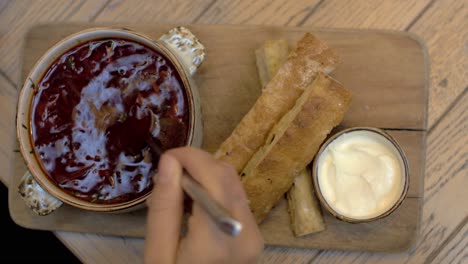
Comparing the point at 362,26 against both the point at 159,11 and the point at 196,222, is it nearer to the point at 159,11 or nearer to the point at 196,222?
the point at 159,11

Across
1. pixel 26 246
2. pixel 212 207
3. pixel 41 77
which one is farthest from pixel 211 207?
pixel 26 246

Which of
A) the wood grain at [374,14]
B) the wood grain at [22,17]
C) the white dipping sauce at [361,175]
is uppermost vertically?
the wood grain at [374,14]

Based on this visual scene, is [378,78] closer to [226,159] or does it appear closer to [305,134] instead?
[305,134]

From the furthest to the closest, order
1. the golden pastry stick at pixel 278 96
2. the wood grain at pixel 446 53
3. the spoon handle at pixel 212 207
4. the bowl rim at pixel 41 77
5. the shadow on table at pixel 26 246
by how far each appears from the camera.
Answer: the shadow on table at pixel 26 246 → the wood grain at pixel 446 53 → the golden pastry stick at pixel 278 96 → the bowl rim at pixel 41 77 → the spoon handle at pixel 212 207

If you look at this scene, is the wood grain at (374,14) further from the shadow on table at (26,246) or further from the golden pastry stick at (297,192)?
the shadow on table at (26,246)

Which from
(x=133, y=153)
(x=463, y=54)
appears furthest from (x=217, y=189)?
(x=463, y=54)

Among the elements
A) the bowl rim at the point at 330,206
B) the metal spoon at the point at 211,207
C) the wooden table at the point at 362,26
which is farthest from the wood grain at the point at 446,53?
the metal spoon at the point at 211,207
